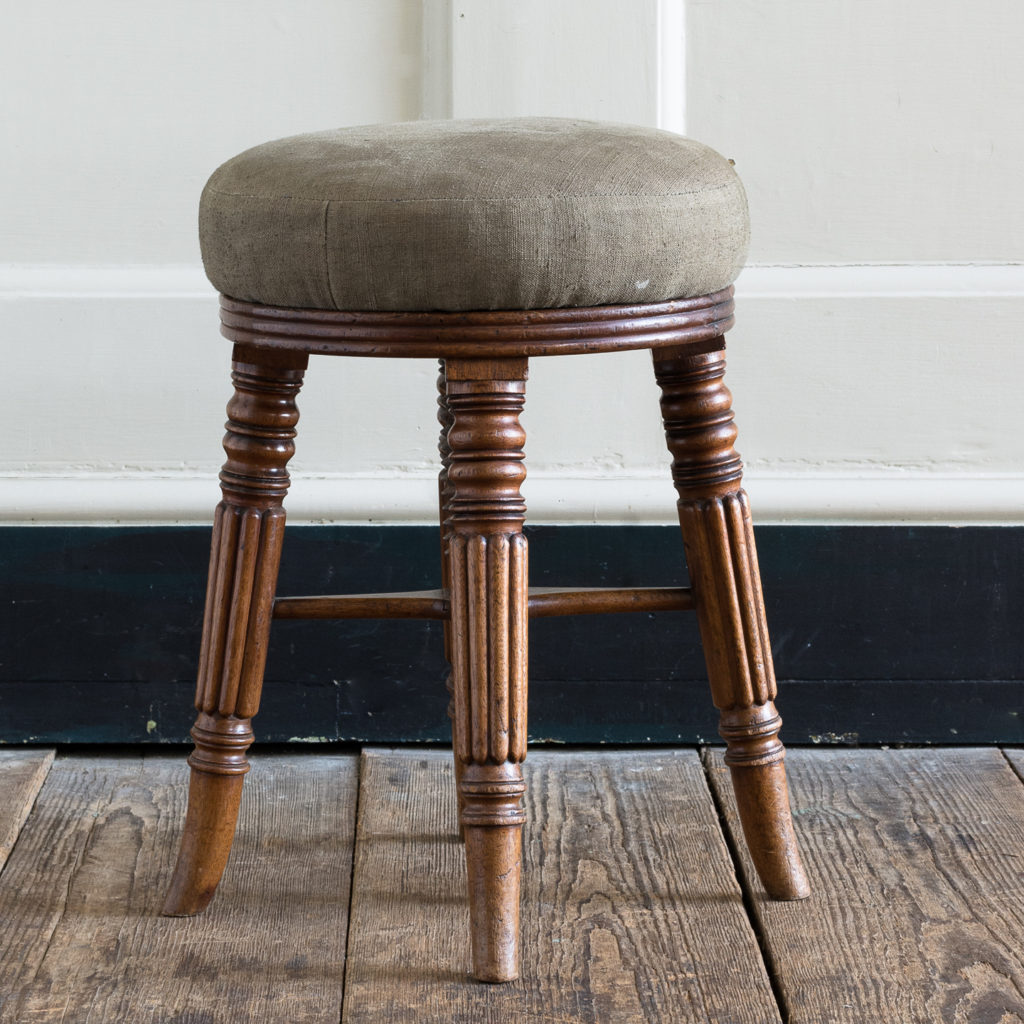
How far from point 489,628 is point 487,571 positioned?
1.6 inches

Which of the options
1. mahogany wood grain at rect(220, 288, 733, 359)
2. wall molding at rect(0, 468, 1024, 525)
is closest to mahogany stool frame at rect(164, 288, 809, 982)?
mahogany wood grain at rect(220, 288, 733, 359)

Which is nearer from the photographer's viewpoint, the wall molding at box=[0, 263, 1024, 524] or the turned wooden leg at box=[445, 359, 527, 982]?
the turned wooden leg at box=[445, 359, 527, 982]

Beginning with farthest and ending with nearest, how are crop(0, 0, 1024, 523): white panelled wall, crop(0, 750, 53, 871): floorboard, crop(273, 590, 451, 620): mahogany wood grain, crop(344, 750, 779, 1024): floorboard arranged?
crop(0, 0, 1024, 523): white panelled wall, crop(0, 750, 53, 871): floorboard, crop(273, 590, 451, 620): mahogany wood grain, crop(344, 750, 779, 1024): floorboard

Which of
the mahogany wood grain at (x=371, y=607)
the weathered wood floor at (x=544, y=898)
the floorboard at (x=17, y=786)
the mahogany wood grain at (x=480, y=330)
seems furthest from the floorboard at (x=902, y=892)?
the floorboard at (x=17, y=786)

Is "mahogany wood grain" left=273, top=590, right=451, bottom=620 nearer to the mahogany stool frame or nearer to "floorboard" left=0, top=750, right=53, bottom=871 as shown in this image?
the mahogany stool frame

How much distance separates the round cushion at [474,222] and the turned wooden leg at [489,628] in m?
0.07

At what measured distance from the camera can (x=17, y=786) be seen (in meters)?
1.33

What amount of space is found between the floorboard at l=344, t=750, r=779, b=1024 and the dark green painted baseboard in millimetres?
71

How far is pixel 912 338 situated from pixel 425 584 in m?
0.57

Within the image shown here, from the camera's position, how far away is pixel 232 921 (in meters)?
1.07

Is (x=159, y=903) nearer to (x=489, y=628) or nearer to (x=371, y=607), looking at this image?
(x=371, y=607)

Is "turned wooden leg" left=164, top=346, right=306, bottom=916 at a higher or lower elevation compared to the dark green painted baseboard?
higher

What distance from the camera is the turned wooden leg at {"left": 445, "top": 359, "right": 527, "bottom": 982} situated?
904 mm

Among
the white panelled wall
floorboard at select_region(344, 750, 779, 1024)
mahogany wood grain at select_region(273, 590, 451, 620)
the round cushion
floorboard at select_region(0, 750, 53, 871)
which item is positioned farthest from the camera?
the white panelled wall
